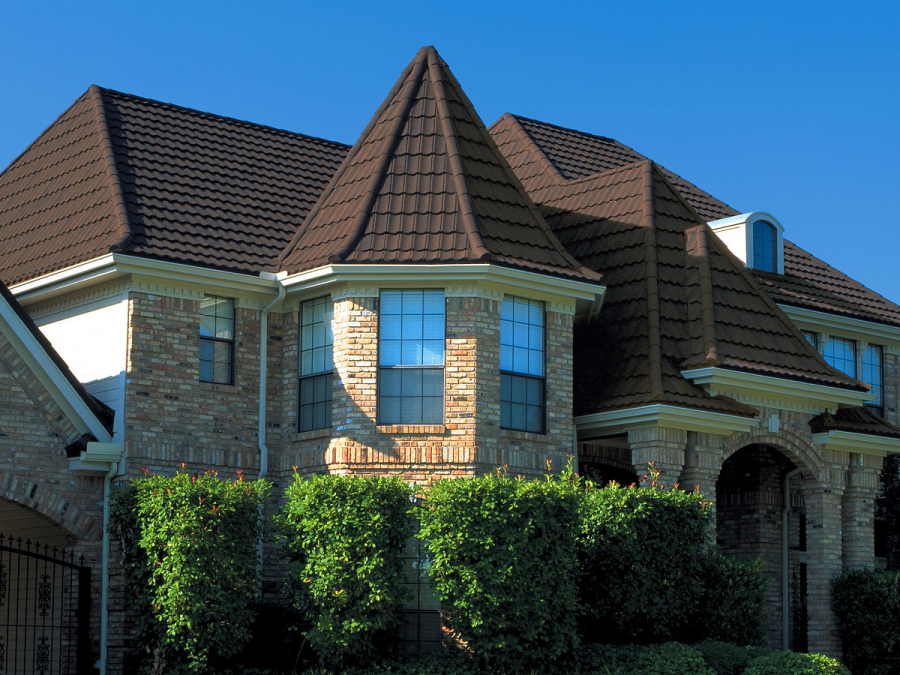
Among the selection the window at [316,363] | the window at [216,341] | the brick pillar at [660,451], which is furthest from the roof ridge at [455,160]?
the window at [216,341]

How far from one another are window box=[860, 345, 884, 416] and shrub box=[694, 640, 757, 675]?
10.8m

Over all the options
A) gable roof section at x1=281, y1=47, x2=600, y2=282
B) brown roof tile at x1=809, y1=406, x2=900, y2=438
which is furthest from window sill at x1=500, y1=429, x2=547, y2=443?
brown roof tile at x1=809, y1=406, x2=900, y2=438

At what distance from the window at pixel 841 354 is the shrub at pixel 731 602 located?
838 centimetres

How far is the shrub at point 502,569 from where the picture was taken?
19672 millimetres

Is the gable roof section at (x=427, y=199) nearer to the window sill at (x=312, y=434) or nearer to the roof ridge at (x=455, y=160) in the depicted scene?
the roof ridge at (x=455, y=160)

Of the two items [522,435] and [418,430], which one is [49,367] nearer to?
[418,430]

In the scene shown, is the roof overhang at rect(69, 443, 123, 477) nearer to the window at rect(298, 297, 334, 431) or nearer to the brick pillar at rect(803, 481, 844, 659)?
the window at rect(298, 297, 334, 431)

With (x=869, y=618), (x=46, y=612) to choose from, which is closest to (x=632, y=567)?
(x=869, y=618)

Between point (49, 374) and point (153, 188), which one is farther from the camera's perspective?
point (153, 188)

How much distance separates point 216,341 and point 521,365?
193 inches

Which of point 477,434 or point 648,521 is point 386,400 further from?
point 648,521

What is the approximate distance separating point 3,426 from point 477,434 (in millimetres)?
6961

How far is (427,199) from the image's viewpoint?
23.1 meters

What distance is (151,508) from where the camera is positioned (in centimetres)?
2022
